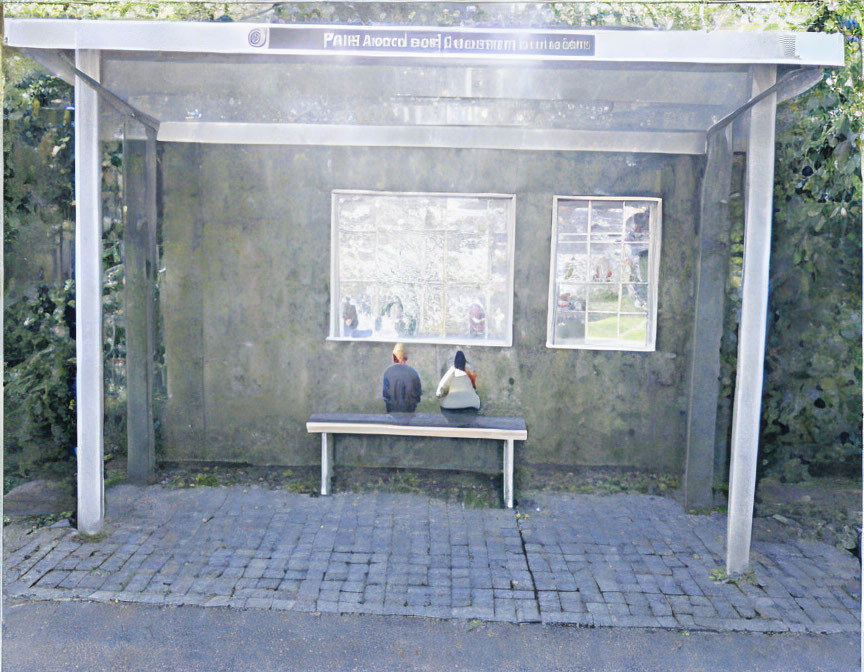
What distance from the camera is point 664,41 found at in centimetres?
427

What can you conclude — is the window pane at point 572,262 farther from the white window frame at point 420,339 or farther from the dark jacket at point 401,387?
the dark jacket at point 401,387

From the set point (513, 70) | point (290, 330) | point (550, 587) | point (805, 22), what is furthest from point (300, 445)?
point (805, 22)

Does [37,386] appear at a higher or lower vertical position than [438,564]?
higher

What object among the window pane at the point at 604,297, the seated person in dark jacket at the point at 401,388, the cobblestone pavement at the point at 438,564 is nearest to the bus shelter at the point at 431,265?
the window pane at the point at 604,297

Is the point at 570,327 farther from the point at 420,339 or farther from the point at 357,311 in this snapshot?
the point at 357,311

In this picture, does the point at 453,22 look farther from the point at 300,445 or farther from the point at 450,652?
the point at 450,652

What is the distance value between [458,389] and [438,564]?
1821 millimetres

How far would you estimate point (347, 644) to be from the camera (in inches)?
154

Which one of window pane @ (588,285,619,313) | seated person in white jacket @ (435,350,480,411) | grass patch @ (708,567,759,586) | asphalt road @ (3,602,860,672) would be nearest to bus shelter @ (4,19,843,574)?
window pane @ (588,285,619,313)

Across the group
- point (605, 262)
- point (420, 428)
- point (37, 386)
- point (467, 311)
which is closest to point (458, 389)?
point (420, 428)

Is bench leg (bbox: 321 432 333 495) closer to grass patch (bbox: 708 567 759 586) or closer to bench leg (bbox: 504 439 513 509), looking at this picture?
bench leg (bbox: 504 439 513 509)

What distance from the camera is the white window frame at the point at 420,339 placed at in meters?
6.84

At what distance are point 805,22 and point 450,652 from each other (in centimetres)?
553

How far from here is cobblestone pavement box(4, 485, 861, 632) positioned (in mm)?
4363
